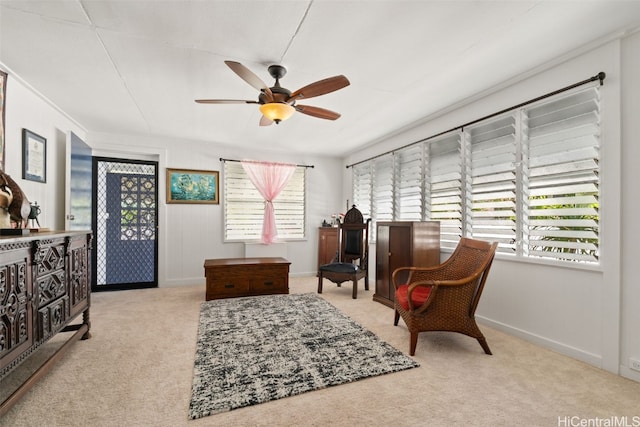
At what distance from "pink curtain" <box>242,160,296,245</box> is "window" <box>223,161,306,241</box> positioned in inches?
5.5

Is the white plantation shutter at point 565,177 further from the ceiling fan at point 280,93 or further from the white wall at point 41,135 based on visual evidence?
the white wall at point 41,135

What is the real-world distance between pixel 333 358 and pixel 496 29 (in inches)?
109

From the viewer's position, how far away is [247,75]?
2.16 m

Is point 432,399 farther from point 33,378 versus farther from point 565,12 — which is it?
point 565,12

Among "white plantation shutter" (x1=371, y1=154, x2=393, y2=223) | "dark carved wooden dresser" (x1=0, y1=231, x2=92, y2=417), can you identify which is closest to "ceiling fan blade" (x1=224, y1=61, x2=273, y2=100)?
"dark carved wooden dresser" (x1=0, y1=231, x2=92, y2=417)

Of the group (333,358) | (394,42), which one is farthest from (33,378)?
(394,42)

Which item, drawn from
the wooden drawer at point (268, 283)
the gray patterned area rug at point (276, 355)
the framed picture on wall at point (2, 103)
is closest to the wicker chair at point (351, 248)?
the wooden drawer at point (268, 283)

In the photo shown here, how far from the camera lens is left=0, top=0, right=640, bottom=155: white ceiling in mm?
1895

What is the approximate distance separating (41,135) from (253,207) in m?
3.07

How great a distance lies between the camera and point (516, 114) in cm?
288

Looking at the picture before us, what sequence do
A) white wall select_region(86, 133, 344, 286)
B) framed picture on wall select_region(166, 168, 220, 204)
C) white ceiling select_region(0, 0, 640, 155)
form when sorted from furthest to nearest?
framed picture on wall select_region(166, 168, 220, 204), white wall select_region(86, 133, 344, 286), white ceiling select_region(0, 0, 640, 155)

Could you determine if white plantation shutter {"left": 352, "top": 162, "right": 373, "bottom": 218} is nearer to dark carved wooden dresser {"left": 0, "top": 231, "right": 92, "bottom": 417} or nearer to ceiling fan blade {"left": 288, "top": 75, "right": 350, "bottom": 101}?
ceiling fan blade {"left": 288, "top": 75, "right": 350, "bottom": 101}

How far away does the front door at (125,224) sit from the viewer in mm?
4652

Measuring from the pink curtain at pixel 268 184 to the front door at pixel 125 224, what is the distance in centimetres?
168
